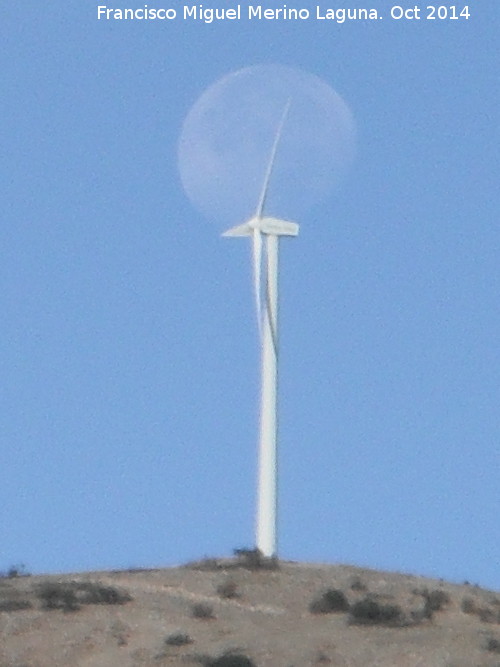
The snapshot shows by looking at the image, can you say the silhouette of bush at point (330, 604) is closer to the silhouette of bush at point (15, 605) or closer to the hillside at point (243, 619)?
the hillside at point (243, 619)

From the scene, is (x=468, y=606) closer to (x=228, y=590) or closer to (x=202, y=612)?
(x=228, y=590)

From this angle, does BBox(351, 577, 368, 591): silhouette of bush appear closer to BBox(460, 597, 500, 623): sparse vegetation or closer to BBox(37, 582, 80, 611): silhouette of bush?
BBox(460, 597, 500, 623): sparse vegetation

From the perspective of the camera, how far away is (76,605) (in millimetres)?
77312

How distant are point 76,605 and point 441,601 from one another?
553 inches

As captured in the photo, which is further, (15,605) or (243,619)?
(15,605)

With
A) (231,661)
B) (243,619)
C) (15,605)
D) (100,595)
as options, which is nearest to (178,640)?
(231,661)

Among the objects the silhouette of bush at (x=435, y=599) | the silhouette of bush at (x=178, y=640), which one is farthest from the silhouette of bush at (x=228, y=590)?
the silhouette of bush at (x=435, y=599)

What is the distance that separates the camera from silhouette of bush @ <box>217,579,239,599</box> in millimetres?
80812

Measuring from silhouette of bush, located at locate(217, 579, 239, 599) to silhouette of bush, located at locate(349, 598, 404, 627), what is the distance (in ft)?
16.3

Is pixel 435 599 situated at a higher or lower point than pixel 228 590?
lower

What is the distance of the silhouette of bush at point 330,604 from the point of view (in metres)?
78.7

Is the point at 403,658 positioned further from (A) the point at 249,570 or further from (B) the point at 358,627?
Answer: (A) the point at 249,570

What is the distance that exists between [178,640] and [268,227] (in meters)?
24.2

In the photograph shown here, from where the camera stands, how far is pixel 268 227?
92250mm
